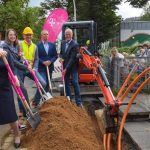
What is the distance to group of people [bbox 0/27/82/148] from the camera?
21.4 ft

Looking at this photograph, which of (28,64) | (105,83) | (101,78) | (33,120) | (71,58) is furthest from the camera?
(71,58)

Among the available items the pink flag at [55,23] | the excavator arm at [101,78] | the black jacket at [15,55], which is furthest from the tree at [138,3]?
the black jacket at [15,55]

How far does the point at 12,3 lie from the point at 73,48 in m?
22.6

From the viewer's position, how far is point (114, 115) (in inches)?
279

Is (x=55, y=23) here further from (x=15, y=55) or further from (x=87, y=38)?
(x=15, y=55)

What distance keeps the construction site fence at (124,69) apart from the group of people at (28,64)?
228 centimetres

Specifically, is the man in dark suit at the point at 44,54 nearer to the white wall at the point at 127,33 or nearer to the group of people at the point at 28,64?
the group of people at the point at 28,64

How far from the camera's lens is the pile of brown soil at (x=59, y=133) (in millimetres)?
6032

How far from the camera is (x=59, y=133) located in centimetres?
625

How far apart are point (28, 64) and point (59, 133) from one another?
8.50 feet

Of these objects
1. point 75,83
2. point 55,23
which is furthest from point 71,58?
point 55,23

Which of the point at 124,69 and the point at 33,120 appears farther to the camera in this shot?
the point at 124,69

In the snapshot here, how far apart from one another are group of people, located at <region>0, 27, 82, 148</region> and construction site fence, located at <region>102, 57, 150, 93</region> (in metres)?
2.28

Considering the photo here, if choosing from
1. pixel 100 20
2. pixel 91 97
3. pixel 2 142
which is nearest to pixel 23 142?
pixel 2 142
